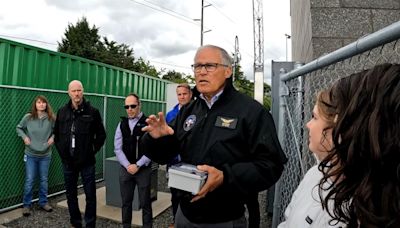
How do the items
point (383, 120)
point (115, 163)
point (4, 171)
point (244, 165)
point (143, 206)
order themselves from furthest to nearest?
point (115, 163) < point (4, 171) < point (143, 206) < point (244, 165) < point (383, 120)

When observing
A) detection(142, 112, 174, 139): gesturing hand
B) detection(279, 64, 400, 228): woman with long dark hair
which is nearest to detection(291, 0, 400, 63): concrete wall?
detection(142, 112, 174, 139): gesturing hand

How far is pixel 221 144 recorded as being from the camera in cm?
218

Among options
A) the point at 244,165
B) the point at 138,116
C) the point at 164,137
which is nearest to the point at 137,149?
the point at 138,116

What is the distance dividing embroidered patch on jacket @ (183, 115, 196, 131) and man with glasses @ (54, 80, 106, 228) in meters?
2.57

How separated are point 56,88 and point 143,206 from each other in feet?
10.9

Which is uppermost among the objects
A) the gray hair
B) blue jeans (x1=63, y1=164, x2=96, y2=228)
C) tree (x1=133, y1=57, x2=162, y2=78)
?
tree (x1=133, y1=57, x2=162, y2=78)

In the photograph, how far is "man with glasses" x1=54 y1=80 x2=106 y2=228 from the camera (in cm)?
452

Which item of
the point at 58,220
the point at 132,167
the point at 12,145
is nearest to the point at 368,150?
the point at 132,167

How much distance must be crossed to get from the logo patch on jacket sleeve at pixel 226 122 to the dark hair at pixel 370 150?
127 centimetres

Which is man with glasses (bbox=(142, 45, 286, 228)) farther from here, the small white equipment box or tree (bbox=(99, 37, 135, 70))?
tree (bbox=(99, 37, 135, 70))

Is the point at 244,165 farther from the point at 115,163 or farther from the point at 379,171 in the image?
the point at 115,163

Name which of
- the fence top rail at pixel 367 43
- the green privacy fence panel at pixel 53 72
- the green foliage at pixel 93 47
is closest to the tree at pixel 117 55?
the green foliage at pixel 93 47

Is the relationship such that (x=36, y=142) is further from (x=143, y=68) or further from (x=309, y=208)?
(x=143, y=68)

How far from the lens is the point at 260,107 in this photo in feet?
7.54
